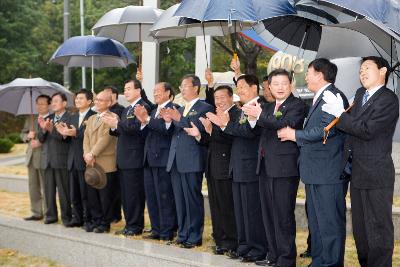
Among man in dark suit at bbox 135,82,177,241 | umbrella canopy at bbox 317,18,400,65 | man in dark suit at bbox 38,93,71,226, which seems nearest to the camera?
umbrella canopy at bbox 317,18,400,65

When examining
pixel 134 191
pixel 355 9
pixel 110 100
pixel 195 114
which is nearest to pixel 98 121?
pixel 110 100

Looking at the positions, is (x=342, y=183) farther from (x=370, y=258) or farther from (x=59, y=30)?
(x=59, y=30)

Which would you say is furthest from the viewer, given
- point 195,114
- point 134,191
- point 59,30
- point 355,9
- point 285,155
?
point 59,30

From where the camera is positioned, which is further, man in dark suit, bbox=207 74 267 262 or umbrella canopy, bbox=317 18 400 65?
man in dark suit, bbox=207 74 267 262

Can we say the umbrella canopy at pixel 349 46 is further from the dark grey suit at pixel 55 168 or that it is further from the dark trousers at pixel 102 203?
the dark grey suit at pixel 55 168

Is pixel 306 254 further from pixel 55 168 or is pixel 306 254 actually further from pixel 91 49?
pixel 91 49

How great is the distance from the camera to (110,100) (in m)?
7.61

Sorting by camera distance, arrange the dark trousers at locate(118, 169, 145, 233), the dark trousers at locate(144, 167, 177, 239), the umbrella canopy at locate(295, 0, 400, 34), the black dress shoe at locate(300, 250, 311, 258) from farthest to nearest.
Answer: the dark trousers at locate(118, 169, 145, 233)
the dark trousers at locate(144, 167, 177, 239)
the black dress shoe at locate(300, 250, 311, 258)
the umbrella canopy at locate(295, 0, 400, 34)

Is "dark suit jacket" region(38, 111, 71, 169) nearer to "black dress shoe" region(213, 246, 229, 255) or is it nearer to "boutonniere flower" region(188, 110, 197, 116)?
"boutonniere flower" region(188, 110, 197, 116)

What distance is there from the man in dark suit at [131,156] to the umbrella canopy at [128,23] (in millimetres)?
1361

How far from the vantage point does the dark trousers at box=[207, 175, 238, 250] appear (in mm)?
6332

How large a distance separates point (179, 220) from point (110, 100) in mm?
1793

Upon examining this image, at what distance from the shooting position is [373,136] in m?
4.70

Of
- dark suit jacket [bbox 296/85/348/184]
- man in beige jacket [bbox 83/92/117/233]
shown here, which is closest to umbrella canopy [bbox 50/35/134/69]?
man in beige jacket [bbox 83/92/117/233]
